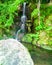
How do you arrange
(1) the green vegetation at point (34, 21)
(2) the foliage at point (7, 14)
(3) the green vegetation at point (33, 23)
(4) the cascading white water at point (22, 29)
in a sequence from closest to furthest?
(3) the green vegetation at point (33, 23) < (1) the green vegetation at point (34, 21) < (4) the cascading white water at point (22, 29) < (2) the foliage at point (7, 14)

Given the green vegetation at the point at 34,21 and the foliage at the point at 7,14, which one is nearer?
the green vegetation at the point at 34,21

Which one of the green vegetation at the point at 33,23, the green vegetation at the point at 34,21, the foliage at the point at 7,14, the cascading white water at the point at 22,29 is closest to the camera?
the green vegetation at the point at 33,23

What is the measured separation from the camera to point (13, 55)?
6449 mm

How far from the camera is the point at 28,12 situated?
18.9 meters

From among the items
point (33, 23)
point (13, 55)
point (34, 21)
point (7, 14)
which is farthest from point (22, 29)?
point (13, 55)

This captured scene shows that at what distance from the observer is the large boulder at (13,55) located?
250 inches

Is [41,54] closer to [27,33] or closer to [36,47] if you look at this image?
[36,47]

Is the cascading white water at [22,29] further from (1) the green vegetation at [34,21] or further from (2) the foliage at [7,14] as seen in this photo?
(2) the foliage at [7,14]

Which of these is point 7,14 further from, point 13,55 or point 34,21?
point 13,55

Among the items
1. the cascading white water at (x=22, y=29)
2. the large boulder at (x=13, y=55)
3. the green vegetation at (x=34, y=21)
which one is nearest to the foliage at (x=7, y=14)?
the green vegetation at (x=34, y=21)

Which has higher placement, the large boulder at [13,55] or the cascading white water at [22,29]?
the large boulder at [13,55]

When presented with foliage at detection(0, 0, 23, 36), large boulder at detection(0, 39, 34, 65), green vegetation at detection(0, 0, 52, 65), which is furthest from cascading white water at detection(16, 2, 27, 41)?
large boulder at detection(0, 39, 34, 65)

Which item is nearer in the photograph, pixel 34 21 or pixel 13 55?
pixel 13 55

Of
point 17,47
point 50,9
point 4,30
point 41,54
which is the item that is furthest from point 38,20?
point 17,47
